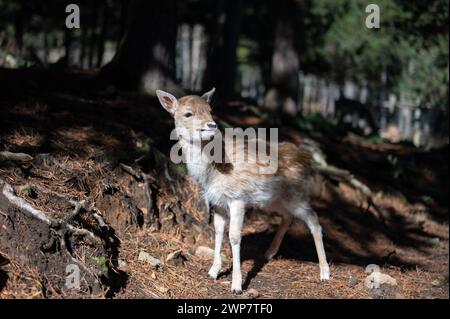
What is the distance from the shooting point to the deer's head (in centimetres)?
641

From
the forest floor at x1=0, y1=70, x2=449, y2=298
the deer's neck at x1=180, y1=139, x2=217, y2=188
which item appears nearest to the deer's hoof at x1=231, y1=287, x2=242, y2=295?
the forest floor at x1=0, y1=70, x2=449, y2=298

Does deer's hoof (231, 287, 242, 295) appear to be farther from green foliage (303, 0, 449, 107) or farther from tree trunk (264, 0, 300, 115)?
green foliage (303, 0, 449, 107)

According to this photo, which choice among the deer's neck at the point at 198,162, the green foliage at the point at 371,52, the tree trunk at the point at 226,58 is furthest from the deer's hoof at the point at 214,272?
the green foliage at the point at 371,52

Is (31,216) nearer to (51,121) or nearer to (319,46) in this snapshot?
(51,121)

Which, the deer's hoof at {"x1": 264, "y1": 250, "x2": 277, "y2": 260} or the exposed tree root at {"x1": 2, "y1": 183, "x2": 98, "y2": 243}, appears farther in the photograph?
the deer's hoof at {"x1": 264, "y1": 250, "x2": 277, "y2": 260}

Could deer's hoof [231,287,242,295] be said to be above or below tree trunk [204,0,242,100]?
below

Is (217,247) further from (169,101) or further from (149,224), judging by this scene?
(169,101)

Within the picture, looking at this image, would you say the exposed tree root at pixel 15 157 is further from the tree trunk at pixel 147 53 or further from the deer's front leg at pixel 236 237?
the tree trunk at pixel 147 53

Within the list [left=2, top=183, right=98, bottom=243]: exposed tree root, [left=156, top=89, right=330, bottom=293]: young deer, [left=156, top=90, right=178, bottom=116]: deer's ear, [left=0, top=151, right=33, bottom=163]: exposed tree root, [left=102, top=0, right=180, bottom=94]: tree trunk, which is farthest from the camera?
[left=102, top=0, right=180, bottom=94]: tree trunk

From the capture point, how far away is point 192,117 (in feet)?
21.2

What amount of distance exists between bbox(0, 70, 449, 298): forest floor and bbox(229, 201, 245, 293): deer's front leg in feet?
0.58

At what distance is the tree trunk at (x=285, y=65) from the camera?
551 inches

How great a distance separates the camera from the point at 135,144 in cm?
827
